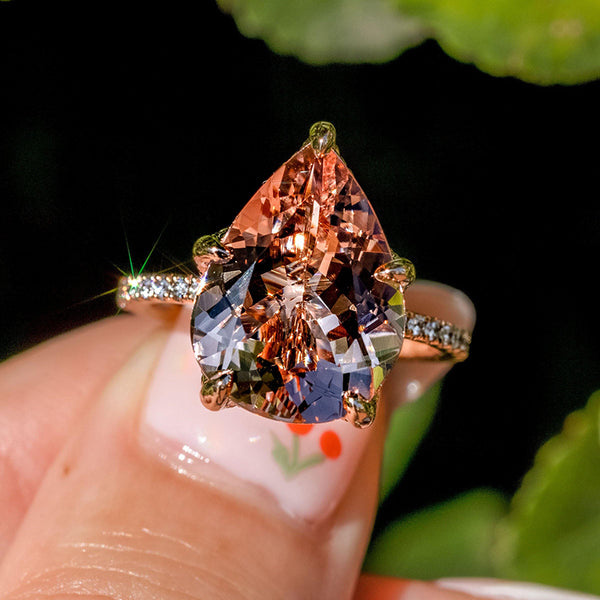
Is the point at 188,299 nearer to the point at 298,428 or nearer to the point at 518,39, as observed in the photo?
the point at 298,428

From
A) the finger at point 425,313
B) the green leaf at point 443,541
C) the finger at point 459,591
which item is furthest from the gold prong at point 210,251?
the green leaf at point 443,541

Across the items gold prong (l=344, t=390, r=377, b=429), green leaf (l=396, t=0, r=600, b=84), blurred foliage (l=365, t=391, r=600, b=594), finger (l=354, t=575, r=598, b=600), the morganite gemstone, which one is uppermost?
green leaf (l=396, t=0, r=600, b=84)

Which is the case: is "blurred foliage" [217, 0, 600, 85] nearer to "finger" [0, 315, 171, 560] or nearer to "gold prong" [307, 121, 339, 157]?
"gold prong" [307, 121, 339, 157]

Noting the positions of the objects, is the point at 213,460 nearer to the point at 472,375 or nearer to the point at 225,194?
the point at 225,194

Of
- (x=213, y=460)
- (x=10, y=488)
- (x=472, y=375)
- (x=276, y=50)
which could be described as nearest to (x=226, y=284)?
(x=213, y=460)

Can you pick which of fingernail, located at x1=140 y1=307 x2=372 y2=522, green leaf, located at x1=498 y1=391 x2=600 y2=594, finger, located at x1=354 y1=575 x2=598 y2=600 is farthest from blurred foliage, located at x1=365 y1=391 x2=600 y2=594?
fingernail, located at x1=140 y1=307 x2=372 y2=522

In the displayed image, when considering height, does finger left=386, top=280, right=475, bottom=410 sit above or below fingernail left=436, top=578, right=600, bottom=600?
above

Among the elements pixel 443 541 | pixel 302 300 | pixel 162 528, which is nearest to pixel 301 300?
pixel 302 300
